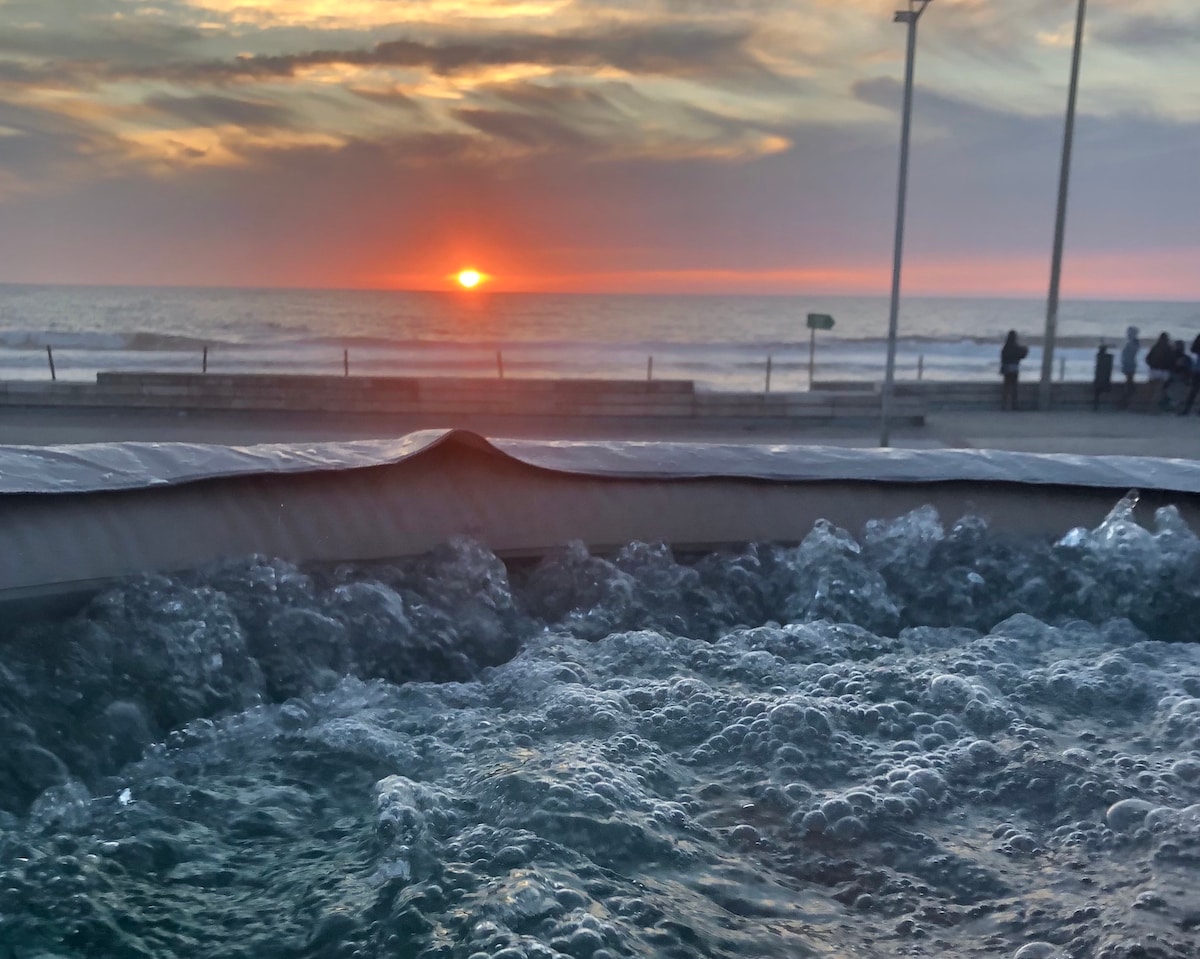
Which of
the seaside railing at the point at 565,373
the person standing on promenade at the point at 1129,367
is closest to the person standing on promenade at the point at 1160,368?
the person standing on promenade at the point at 1129,367

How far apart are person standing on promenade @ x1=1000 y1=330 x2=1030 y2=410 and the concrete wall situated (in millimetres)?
2990

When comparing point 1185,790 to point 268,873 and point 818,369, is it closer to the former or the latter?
point 268,873

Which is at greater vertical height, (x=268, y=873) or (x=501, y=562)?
(x=501, y=562)

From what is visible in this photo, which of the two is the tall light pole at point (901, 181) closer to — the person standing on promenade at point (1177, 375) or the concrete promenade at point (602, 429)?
the concrete promenade at point (602, 429)

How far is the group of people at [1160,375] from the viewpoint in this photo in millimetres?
18234

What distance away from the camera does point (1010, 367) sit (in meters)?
18.9

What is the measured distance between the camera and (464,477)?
14.4ft

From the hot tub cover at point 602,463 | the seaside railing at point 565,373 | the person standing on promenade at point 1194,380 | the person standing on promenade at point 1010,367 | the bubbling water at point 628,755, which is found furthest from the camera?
the seaside railing at point 565,373

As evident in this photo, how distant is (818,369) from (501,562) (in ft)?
108

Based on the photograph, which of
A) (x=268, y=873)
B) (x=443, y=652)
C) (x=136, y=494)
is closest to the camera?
(x=268, y=873)

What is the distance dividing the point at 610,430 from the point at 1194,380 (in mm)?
10139

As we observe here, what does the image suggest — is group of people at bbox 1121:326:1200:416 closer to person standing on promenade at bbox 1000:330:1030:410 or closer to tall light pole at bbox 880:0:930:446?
person standing on promenade at bbox 1000:330:1030:410

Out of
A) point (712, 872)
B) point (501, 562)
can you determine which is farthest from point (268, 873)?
point (501, 562)

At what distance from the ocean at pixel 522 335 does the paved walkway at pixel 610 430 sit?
7.36 m
